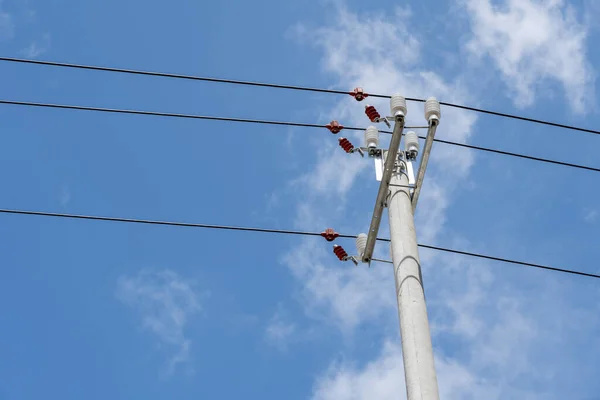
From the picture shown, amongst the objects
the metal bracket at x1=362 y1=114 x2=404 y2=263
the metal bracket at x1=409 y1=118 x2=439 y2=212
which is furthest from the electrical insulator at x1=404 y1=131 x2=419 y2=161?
the metal bracket at x1=362 y1=114 x2=404 y2=263

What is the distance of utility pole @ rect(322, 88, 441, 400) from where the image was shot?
7.79m

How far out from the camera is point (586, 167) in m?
13.0

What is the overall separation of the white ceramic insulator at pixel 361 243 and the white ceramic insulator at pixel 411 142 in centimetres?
115

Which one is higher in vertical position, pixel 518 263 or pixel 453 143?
pixel 453 143

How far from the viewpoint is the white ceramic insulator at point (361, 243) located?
10078 mm

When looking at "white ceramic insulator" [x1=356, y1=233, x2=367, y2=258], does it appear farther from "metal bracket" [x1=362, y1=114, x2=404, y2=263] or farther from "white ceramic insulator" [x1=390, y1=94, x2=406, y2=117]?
"white ceramic insulator" [x1=390, y1=94, x2=406, y2=117]

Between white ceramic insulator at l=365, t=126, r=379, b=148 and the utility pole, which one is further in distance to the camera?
white ceramic insulator at l=365, t=126, r=379, b=148

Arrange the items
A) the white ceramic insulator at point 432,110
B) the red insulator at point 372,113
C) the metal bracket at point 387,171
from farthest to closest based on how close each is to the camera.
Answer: the red insulator at point 372,113 → the white ceramic insulator at point 432,110 → the metal bracket at point 387,171

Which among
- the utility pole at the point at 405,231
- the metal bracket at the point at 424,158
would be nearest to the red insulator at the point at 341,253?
the utility pole at the point at 405,231

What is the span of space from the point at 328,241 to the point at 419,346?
2.88 meters

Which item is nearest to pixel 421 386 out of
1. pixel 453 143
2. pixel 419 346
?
pixel 419 346

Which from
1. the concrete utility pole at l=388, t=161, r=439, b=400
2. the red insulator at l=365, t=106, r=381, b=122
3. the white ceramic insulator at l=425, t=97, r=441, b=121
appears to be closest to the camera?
the concrete utility pole at l=388, t=161, r=439, b=400

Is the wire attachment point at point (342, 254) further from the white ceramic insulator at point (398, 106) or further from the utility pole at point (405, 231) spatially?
the white ceramic insulator at point (398, 106)

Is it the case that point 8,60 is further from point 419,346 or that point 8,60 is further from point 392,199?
point 419,346
